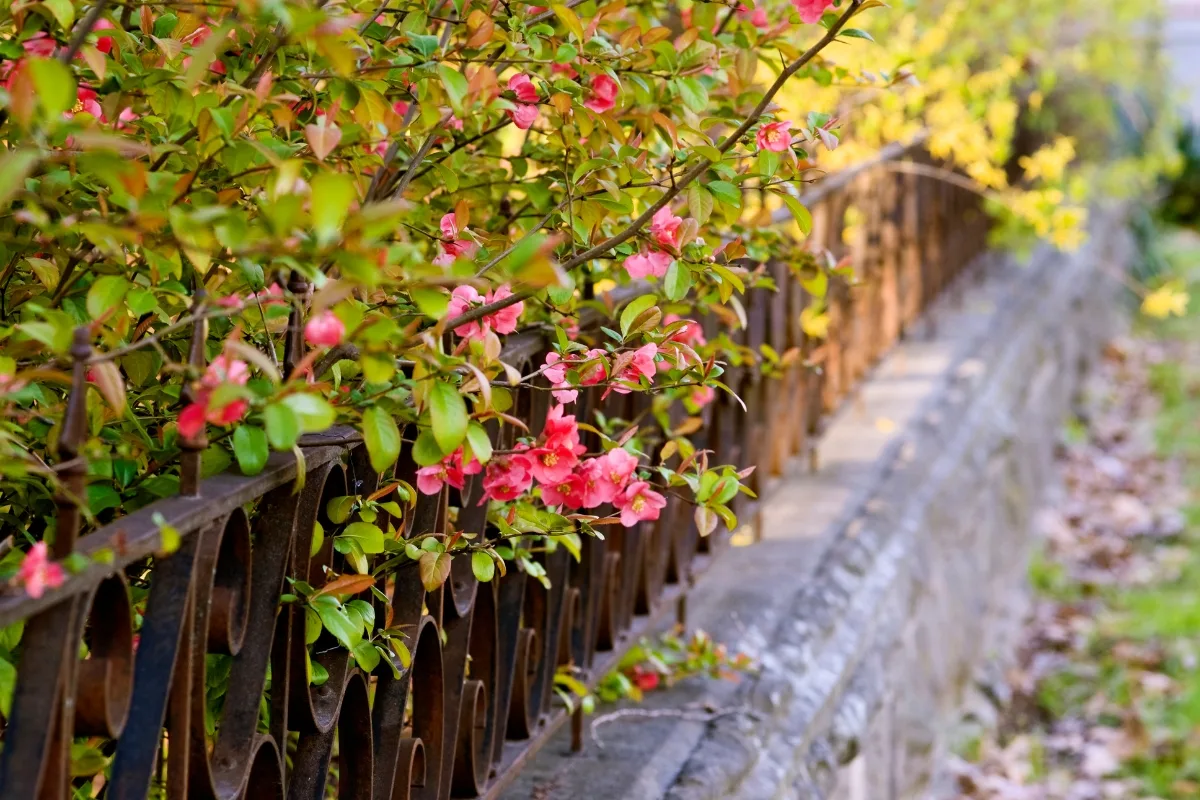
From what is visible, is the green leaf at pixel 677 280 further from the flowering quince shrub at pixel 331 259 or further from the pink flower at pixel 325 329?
the pink flower at pixel 325 329

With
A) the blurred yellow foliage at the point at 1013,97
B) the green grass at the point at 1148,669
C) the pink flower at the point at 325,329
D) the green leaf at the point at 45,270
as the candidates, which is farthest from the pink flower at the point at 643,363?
the green grass at the point at 1148,669

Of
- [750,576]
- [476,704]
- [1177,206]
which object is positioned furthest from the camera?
[1177,206]

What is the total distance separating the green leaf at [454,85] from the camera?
3.48ft

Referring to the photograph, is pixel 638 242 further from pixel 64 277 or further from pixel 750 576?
pixel 750 576

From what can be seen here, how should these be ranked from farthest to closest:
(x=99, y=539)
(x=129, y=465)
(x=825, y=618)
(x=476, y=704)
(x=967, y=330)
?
→ (x=967, y=330)
(x=825, y=618)
(x=476, y=704)
(x=129, y=465)
(x=99, y=539)

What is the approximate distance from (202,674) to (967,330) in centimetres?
408

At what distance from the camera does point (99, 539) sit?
3.02ft

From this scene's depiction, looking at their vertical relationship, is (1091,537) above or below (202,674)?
below

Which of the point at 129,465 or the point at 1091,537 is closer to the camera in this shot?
the point at 129,465

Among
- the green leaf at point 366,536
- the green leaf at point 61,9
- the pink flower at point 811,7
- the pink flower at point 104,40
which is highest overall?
the pink flower at point 811,7

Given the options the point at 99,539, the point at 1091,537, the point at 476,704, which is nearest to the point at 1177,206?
the point at 1091,537

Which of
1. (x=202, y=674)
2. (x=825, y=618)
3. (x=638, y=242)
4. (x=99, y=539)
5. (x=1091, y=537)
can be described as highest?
(x=638, y=242)

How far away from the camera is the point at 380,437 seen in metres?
1.00

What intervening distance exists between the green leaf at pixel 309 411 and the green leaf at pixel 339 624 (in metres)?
0.36
